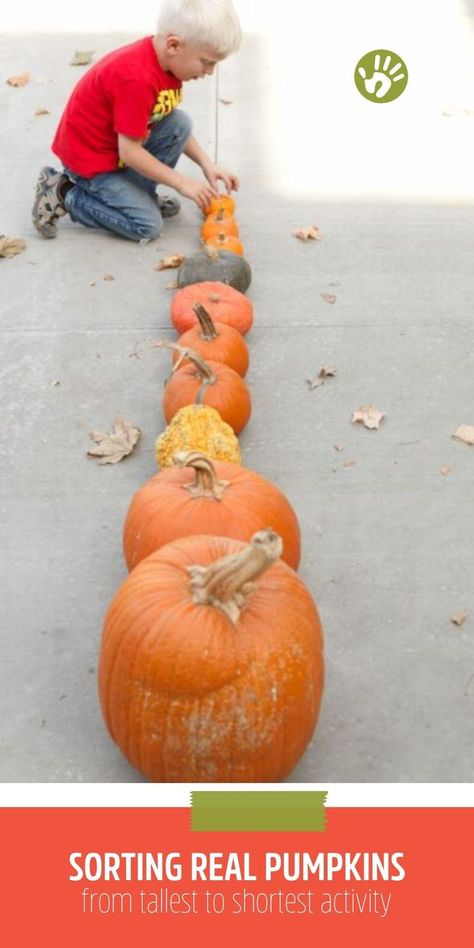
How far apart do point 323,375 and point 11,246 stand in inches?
70.1

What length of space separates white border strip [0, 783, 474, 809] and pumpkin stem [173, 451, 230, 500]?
0.77m

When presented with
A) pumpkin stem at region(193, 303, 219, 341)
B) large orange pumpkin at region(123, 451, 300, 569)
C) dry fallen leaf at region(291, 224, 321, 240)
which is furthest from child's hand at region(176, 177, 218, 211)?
large orange pumpkin at region(123, 451, 300, 569)

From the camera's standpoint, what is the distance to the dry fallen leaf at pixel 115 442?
3975mm

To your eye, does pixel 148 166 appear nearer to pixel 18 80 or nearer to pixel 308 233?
pixel 308 233

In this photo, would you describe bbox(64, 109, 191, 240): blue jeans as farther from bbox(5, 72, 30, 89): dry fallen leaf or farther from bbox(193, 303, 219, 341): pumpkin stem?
bbox(5, 72, 30, 89): dry fallen leaf

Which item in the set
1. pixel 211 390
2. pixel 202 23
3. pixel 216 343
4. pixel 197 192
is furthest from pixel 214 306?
pixel 202 23

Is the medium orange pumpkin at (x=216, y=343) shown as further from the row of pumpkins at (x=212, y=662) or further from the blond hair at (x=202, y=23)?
the blond hair at (x=202, y=23)

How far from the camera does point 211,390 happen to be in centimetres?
380

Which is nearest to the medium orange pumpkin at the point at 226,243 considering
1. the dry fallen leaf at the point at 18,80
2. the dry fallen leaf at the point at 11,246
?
the dry fallen leaf at the point at 11,246

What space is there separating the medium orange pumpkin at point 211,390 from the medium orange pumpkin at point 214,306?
0.49 meters

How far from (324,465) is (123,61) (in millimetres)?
2203

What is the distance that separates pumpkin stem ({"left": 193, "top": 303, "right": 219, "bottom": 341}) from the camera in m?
3.79

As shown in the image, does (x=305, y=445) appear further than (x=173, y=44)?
No

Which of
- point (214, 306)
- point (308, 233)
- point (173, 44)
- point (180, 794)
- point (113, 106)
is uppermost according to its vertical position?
point (173, 44)
